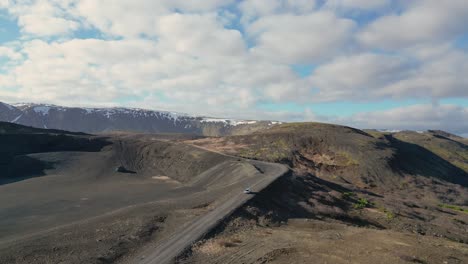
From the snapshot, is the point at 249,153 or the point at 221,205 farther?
the point at 249,153

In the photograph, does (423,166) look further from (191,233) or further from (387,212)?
(191,233)

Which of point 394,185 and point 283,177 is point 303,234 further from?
point 394,185

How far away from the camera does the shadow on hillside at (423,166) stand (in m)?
99.9

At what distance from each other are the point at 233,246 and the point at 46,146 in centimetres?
8639

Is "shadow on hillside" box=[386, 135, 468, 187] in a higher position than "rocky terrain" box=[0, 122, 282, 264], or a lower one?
higher

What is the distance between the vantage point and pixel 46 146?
9888 centimetres

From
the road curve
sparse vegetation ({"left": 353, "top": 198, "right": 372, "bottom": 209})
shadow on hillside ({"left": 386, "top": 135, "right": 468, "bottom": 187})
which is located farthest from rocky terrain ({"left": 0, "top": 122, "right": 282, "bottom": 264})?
shadow on hillside ({"left": 386, "top": 135, "right": 468, "bottom": 187})

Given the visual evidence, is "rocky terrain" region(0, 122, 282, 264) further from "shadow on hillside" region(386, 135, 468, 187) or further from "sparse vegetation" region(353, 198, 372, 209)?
"shadow on hillside" region(386, 135, 468, 187)

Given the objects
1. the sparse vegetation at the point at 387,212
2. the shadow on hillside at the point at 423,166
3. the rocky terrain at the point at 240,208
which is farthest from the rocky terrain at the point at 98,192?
the shadow on hillside at the point at 423,166

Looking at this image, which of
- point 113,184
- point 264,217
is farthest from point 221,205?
point 113,184

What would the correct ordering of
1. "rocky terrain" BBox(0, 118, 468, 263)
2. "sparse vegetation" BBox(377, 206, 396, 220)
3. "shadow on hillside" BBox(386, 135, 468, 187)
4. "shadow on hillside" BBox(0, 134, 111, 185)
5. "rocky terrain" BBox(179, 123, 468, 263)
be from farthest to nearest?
"shadow on hillside" BBox(386, 135, 468, 187), "shadow on hillside" BBox(0, 134, 111, 185), "sparse vegetation" BBox(377, 206, 396, 220), "rocky terrain" BBox(0, 118, 468, 263), "rocky terrain" BBox(179, 123, 468, 263)

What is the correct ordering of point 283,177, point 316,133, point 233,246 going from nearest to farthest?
point 233,246
point 283,177
point 316,133

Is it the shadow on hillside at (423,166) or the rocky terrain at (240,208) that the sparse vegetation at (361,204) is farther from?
the shadow on hillside at (423,166)

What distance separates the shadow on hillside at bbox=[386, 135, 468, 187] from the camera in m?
99.9
